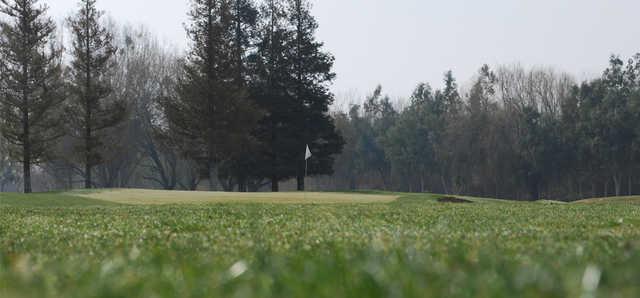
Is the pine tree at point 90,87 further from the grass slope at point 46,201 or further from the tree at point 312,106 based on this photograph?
the grass slope at point 46,201

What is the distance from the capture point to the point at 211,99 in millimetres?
53781

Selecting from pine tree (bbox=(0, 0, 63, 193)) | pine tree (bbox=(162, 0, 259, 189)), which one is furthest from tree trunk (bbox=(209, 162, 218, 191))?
pine tree (bbox=(0, 0, 63, 193))

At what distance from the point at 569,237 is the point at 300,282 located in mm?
5150

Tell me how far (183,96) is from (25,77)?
10.9 m

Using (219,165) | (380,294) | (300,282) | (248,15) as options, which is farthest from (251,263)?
(248,15)

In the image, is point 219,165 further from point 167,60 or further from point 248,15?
point 167,60

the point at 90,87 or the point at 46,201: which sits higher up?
the point at 90,87

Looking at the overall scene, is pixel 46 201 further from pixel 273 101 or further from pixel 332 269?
pixel 273 101

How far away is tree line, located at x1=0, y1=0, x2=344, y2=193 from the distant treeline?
13 centimetres

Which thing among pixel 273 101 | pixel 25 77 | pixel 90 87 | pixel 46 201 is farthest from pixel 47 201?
pixel 273 101

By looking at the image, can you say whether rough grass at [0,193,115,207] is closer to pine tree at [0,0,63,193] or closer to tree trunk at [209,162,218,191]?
pine tree at [0,0,63,193]

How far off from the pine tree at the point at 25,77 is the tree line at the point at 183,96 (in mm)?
70

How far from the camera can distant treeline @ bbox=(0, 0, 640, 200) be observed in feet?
172

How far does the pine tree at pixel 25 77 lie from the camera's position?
157 feet
